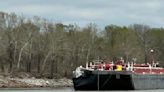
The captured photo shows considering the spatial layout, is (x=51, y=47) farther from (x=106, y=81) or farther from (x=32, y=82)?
(x=106, y=81)

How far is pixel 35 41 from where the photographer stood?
160 m

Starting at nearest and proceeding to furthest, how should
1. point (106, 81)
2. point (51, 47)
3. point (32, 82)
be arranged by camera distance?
point (106, 81)
point (32, 82)
point (51, 47)

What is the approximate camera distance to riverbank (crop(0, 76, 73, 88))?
129125 mm

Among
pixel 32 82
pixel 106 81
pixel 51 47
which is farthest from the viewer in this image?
pixel 51 47

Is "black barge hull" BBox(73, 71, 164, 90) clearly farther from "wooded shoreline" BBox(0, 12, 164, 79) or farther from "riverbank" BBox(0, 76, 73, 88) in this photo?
"wooded shoreline" BBox(0, 12, 164, 79)

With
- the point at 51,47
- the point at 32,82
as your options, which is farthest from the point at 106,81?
the point at 51,47

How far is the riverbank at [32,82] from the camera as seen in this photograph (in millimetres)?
129125

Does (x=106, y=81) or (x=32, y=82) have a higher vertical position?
(x=106, y=81)

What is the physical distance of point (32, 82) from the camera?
137375 millimetres

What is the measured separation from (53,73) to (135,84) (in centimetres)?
5368

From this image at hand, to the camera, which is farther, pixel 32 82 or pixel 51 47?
pixel 51 47

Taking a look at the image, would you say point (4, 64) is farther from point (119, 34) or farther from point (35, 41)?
point (119, 34)

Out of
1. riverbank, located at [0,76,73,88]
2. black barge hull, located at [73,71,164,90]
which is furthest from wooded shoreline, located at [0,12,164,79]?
black barge hull, located at [73,71,164,90]

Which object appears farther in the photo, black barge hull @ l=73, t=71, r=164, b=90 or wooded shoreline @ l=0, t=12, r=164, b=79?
wooded shoreline @ l=0, t=12, r=164, b=79
